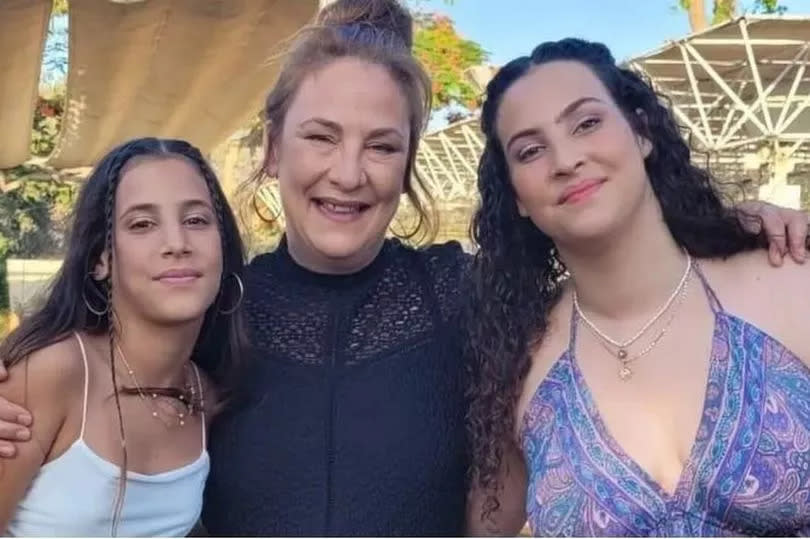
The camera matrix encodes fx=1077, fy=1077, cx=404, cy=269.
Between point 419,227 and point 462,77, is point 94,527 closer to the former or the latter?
point 419,227

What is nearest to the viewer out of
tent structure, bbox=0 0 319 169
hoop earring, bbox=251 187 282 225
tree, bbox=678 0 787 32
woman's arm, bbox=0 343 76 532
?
woman's arm, bbox=0 343 76 532

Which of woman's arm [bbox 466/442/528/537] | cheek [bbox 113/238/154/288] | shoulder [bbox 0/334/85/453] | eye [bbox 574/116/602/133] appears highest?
eye [bbox 574/116/602/133]

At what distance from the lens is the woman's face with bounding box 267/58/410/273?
2.11 meters

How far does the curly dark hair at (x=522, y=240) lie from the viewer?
2172mm

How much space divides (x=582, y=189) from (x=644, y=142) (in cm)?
31

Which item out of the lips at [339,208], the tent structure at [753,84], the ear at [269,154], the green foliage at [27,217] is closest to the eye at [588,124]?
the lips at [339,208]

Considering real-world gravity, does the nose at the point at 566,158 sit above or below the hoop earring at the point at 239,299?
above

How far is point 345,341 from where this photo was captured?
2.19 m

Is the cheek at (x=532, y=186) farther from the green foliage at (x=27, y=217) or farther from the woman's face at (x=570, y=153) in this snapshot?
the green foliage at (x=27, y=217)

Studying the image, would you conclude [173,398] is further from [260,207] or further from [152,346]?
[260,207]

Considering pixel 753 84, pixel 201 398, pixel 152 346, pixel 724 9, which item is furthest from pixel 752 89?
pixel 152 346

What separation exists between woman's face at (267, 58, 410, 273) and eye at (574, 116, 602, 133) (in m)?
0.37

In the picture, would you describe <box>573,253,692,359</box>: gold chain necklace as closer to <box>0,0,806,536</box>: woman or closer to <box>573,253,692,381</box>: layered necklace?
<box>573,253,692,381</box>: layered necklace

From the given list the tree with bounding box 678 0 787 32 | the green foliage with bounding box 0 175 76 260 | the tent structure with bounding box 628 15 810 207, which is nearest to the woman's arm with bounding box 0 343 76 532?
the green foliage with bounding box 0 175 76 260
